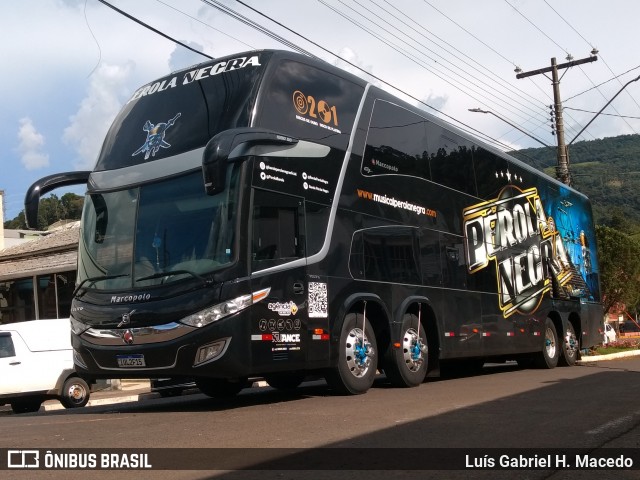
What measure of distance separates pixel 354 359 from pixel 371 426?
308 centimetres

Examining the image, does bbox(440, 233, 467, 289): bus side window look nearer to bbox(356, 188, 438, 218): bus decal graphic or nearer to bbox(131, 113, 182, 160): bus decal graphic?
bbox(356, 188, 438, 218): bus decal graphic

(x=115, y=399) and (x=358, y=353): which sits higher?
(x=358, y=353)

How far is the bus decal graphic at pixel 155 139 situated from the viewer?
10.1 metres

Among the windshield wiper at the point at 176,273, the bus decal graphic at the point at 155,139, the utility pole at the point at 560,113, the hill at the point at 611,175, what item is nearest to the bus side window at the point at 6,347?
the bus decal graphic at the point at 155,139

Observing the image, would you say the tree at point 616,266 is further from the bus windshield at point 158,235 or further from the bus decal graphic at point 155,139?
the bus windshield at point 158,235

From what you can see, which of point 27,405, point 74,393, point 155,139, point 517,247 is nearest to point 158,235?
point 155,139

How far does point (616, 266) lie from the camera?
36625mm

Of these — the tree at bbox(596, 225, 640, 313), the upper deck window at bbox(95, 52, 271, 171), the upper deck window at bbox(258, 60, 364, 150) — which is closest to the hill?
the tree at bbox(596, 225, 640, 313)

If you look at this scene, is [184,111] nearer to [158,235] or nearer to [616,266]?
[158,235]

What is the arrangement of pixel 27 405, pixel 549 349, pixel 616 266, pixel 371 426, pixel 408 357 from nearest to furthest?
pixel 371 426 < pixel 408 357 < pixel 27 405 < pixel 549 349 < pixel 616 266

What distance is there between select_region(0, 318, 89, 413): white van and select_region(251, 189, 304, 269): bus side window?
8532 millimetres

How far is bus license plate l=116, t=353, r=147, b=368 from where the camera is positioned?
9.15m

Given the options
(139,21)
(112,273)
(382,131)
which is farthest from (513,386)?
(139,21)

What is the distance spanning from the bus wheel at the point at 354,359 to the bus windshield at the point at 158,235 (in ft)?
7.83
